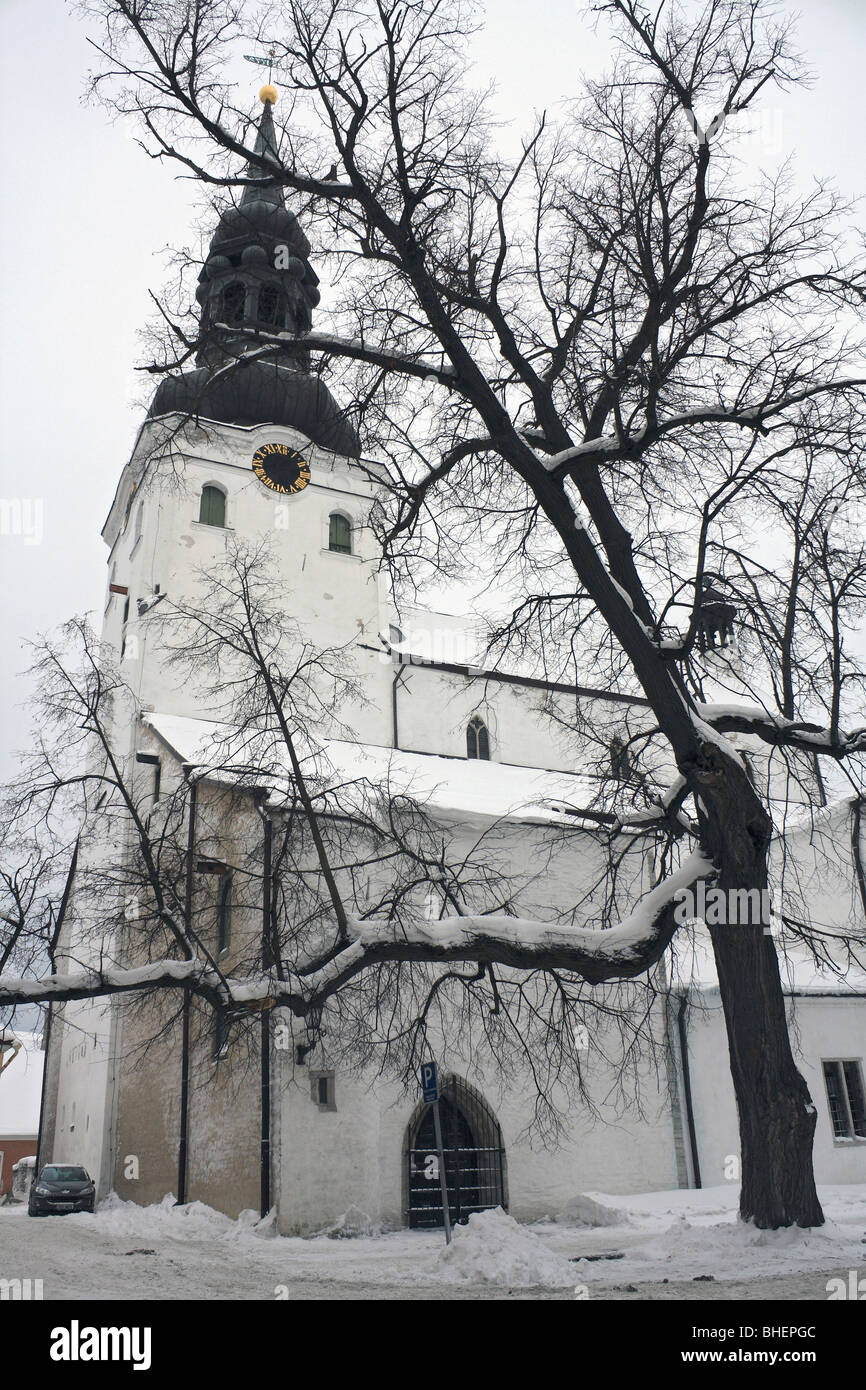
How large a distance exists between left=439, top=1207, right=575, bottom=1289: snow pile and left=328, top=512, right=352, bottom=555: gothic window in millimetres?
19823

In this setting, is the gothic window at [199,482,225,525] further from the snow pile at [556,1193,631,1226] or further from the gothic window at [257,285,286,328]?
the snow pile at [556,1193,631,1226]

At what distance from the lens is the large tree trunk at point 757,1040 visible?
9164 mm

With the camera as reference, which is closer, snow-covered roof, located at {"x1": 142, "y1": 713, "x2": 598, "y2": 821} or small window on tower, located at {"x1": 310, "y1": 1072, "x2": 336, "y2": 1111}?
small window on tower, located at {"x1": 310, "y1": 1072, "x2": 336, "y2": 1111}

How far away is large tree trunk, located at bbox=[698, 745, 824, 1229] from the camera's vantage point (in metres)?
9.16

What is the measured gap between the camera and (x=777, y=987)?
380 inches

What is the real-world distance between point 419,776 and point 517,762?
6.42m

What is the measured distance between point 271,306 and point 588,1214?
71.0ft

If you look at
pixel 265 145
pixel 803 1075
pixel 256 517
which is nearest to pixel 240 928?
pixel 803 1075

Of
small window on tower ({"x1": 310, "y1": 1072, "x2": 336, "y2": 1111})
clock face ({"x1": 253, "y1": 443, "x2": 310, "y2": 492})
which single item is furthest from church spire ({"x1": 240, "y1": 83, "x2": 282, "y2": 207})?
clock face ({"x1": 253, "y1": 443, "x2": 310, "y2": 492})

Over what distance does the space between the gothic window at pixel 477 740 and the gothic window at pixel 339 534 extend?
531cm

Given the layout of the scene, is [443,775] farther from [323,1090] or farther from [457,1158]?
[323,1090]

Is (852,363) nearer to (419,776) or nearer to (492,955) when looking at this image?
(492,955)

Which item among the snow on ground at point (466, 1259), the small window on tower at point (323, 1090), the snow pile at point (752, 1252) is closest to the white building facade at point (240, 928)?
the small window on tower at point (323, 1090)

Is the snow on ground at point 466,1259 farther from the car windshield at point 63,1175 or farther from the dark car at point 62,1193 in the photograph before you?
the car windshield at point 63,1175
